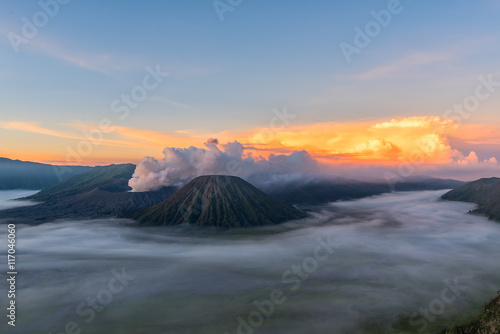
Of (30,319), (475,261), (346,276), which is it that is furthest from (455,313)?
(30,319)

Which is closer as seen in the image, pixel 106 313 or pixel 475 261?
pixel 106 313

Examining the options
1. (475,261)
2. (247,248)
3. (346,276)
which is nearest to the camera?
(346,276)

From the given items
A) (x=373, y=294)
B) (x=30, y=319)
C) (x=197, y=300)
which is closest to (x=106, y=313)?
(x=30, y=319)

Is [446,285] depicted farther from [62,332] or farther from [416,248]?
[62,332]

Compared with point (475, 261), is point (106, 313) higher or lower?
higher

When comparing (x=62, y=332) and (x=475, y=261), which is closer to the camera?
(x=62, y=332)

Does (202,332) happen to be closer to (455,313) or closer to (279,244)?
(455,313)

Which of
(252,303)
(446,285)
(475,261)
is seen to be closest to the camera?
(252,303)

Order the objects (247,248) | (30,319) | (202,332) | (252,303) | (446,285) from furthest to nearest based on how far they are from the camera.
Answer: (247,248)
(446,285)
(252,303)
(30,319)
(202,332)

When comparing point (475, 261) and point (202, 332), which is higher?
point (202, 332)
